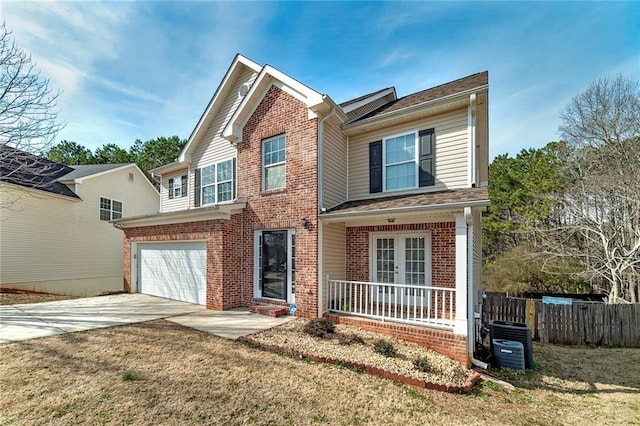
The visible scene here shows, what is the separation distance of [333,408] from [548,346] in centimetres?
878

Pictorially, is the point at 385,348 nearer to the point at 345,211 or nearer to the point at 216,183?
the point at 345,211

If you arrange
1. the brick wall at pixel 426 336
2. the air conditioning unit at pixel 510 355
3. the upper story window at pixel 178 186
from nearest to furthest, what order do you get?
1. the brick wall at pixel 426 336
2. the air conditioning unit at pixel 510 355
3. the upper story window at pixel 178 186

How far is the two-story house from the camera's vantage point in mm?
7672

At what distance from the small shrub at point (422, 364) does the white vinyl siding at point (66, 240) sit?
1909 centimetres

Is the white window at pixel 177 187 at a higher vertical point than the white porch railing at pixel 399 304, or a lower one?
higher

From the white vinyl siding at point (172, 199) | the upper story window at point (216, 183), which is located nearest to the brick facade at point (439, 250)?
the upper story window at point (216, 183)

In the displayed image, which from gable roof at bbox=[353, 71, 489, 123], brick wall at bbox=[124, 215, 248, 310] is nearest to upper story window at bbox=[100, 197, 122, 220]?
brick wall at bbox=[124, 215, 248, 310]

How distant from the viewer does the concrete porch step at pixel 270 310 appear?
28.5ft

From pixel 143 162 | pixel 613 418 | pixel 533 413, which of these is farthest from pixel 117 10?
pixel 143 162

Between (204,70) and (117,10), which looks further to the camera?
(204,70)

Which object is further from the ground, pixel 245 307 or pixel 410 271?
pixel 410 271

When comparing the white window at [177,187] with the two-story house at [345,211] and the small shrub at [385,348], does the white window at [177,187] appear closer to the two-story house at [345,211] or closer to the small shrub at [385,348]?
the two-story house at [345,211]

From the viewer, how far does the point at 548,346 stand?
30.6ft

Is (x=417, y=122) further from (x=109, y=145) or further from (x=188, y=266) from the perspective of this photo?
(x=109, y=145)
